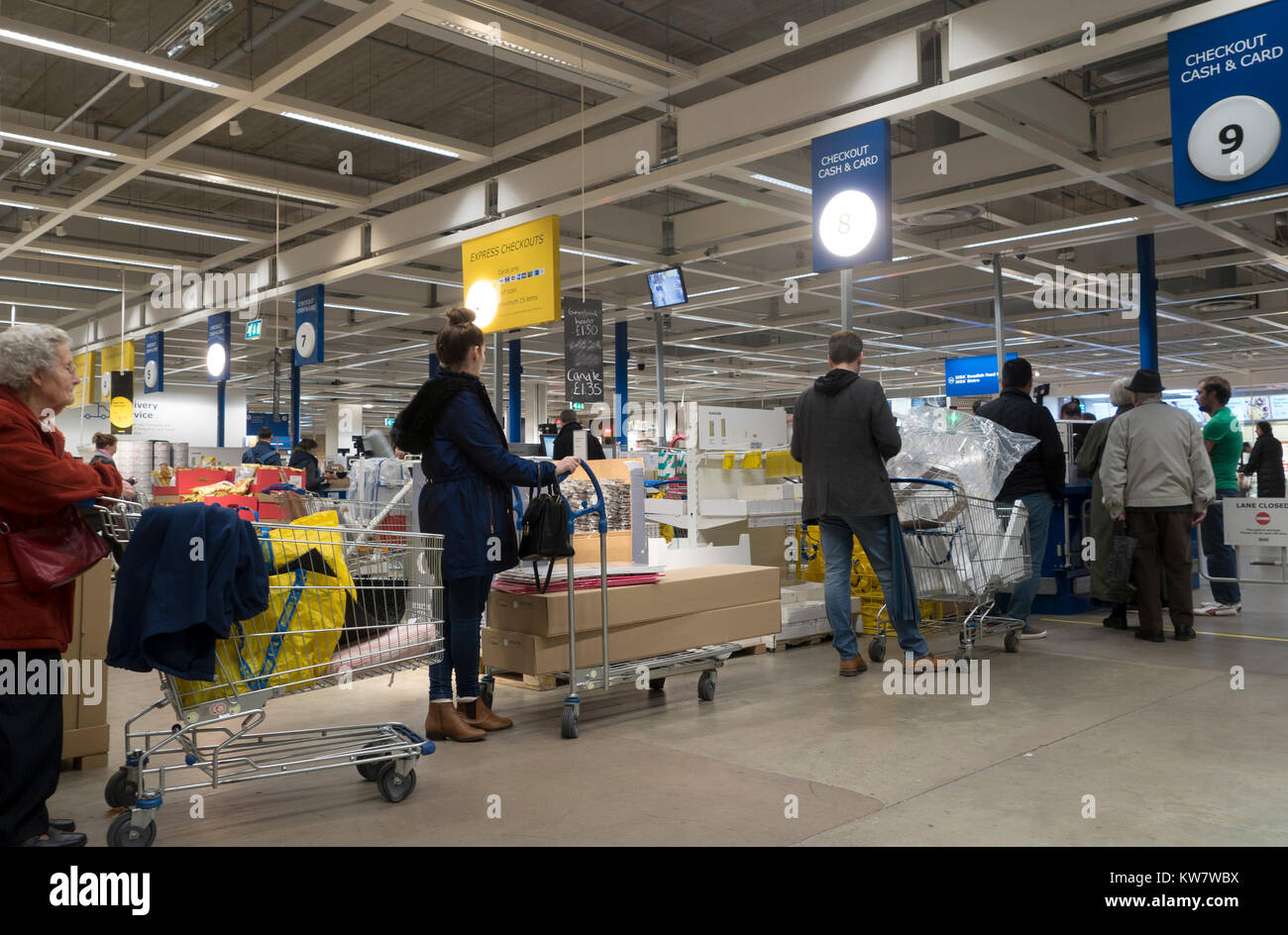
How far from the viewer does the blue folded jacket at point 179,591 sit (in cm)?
264

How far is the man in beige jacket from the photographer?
612 centimetres

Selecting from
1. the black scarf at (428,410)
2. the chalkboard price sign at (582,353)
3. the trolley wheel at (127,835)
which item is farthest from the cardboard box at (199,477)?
the trolley wheel at (127,835)

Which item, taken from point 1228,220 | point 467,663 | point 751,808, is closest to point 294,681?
point 467,663

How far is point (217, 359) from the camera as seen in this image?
49.1 ft

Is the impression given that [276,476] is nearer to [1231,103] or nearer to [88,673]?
[88,673]

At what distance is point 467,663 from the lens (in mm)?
3975

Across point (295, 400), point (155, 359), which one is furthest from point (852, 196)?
point (295, 400)

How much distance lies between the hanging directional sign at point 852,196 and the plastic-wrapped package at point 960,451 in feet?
5.65

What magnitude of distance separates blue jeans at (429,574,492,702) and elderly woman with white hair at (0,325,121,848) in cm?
148

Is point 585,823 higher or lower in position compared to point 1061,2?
lower

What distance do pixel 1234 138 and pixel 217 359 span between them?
45.9 ft

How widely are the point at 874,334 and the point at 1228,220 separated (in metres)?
9.87

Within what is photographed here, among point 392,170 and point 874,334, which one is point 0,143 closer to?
point 392,170
